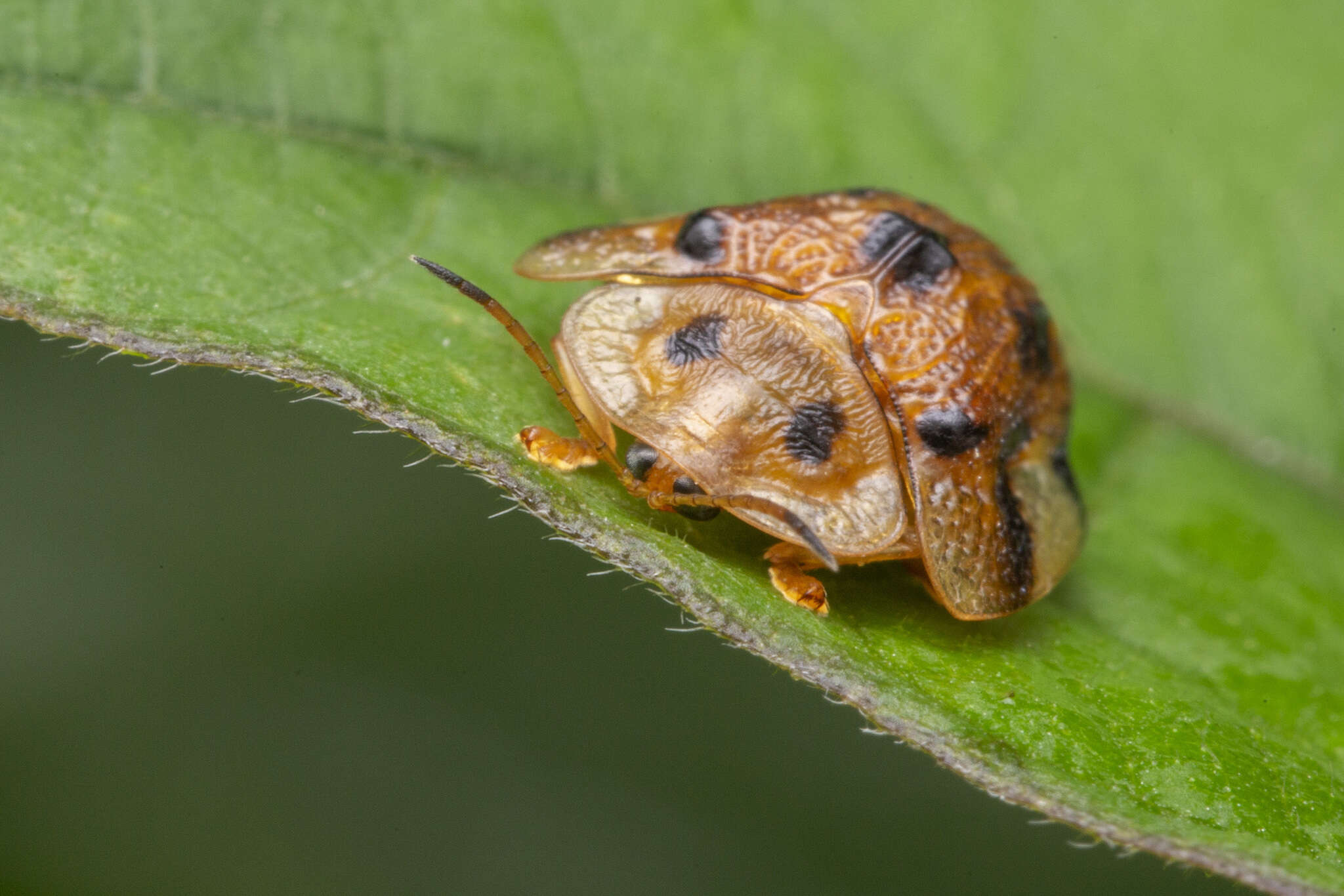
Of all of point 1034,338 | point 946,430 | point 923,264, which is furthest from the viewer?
point 1034,338

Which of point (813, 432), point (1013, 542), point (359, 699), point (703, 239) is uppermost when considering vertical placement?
point (703, 239)

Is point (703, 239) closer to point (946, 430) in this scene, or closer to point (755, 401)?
point (755, 401)

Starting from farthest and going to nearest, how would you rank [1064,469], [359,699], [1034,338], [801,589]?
1. [359,699]
2. [1064,469]
3. [1034,338]
4. [801,589]

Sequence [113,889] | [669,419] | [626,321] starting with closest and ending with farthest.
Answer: [669,419] → [626,321] → [113,889]

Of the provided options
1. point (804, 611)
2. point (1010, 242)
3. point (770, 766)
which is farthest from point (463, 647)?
point (1010, 242)

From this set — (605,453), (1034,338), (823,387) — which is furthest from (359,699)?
(1034,338)

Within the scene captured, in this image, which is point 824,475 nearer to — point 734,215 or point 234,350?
point 734,215

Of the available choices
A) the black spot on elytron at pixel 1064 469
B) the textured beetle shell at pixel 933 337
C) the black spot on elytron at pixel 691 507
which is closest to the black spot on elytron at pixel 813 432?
the textured beetle shell at pixel 933 337
